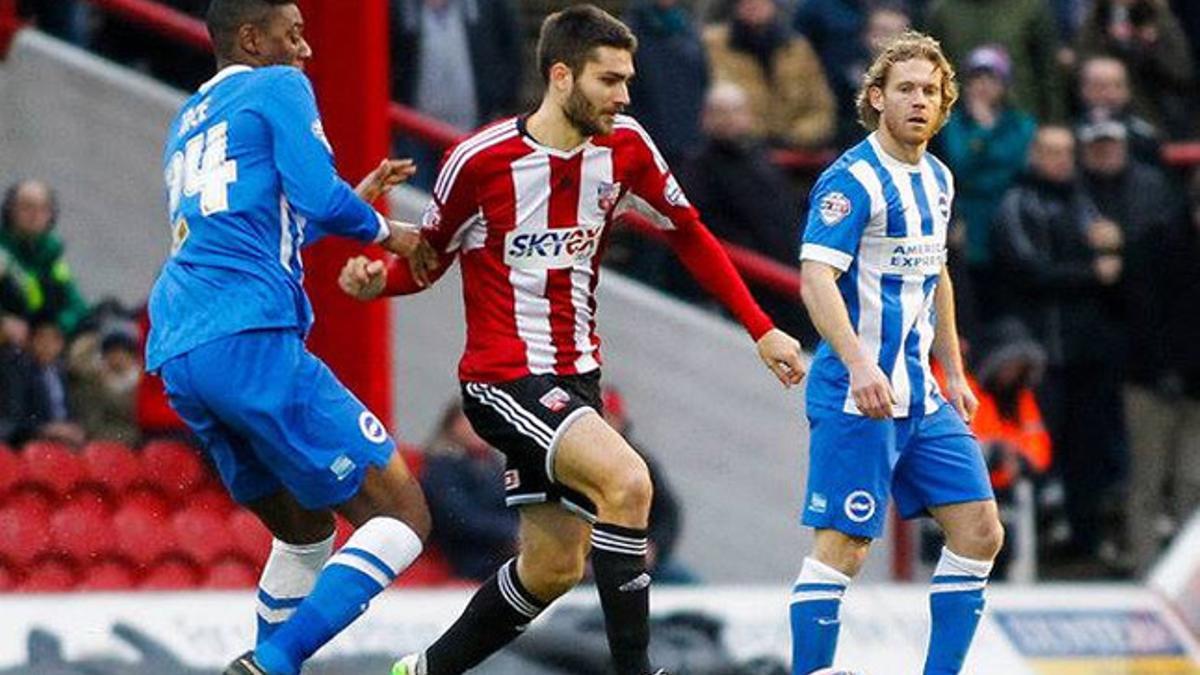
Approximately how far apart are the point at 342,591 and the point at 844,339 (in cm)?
164

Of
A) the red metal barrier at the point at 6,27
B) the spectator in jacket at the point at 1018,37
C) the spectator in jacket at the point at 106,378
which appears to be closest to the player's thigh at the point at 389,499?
the spectator in jacket at the point at 106,378

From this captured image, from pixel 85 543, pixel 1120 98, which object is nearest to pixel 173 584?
pixel 85 543

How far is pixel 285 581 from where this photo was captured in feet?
35.3

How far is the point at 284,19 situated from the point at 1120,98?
743 cm

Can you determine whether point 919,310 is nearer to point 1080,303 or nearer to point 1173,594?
point 1173,594

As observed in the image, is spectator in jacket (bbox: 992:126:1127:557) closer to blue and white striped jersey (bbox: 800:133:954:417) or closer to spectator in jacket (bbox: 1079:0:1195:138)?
spectator in jacket (bbox: 1079:0:1195:138)

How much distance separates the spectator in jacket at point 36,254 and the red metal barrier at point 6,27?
5.16ft

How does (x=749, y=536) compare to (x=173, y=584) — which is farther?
(x=749, y=536)

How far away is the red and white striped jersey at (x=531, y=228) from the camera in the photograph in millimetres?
10766

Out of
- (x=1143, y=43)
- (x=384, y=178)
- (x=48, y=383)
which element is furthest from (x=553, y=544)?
(x=1143, y=43)

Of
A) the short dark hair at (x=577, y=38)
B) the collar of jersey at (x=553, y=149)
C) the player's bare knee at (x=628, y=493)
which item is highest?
the short dark hair at (x=577, y=38)

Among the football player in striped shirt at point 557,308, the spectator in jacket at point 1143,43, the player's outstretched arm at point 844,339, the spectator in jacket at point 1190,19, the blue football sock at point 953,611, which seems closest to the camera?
the player's outstretched arm at point 844,339

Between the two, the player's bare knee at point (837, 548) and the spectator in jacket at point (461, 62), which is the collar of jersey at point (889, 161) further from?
the spectator in jacket at point (461, 62)

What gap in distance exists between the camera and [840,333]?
418 inches
